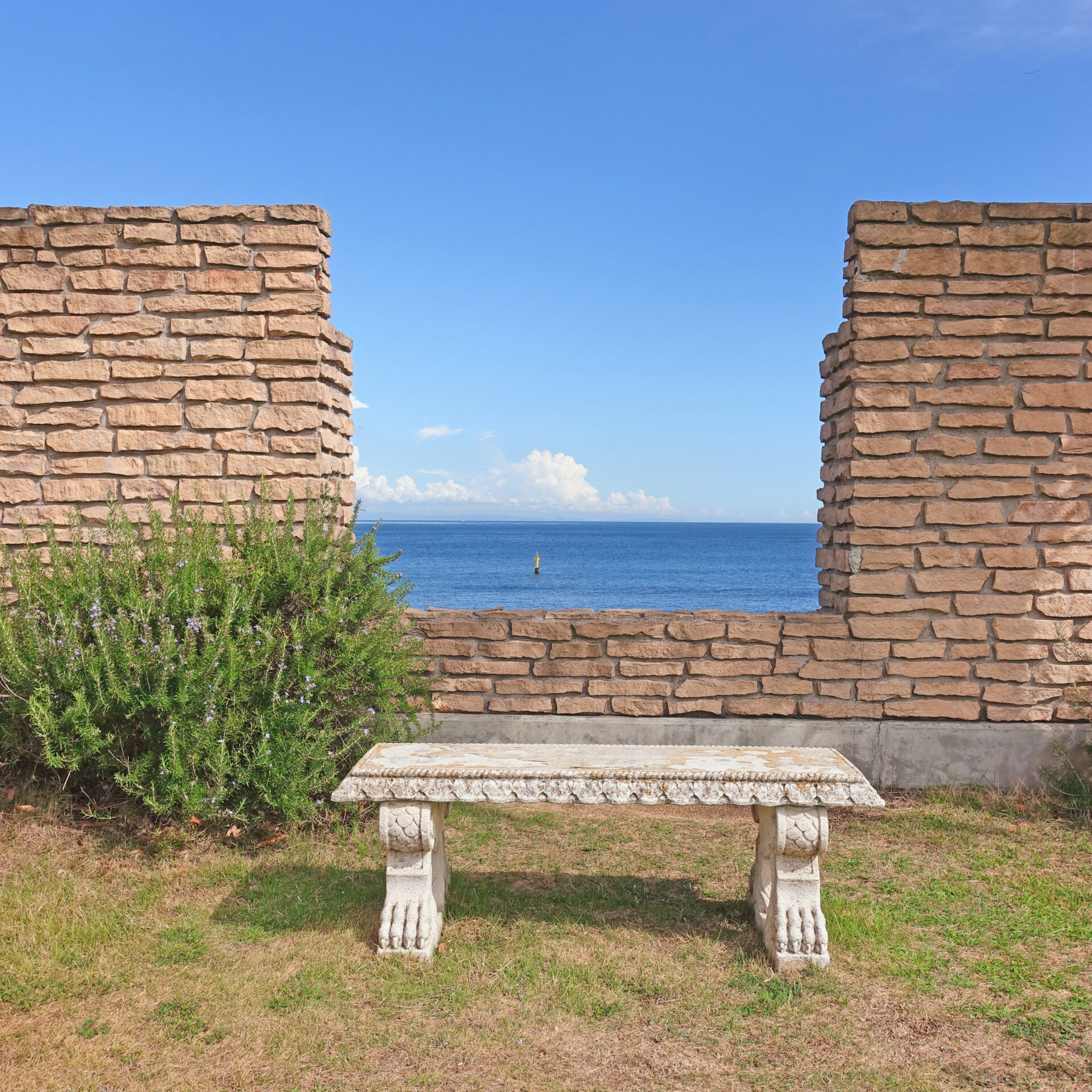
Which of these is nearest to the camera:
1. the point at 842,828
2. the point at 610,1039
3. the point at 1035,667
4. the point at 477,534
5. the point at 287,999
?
the point at 610,1039

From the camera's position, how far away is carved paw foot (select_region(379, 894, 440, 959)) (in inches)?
136

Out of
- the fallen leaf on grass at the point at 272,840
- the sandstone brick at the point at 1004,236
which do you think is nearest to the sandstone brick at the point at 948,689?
the sandstone brick at the point at 1004,236

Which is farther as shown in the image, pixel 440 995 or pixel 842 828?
pixel 842 828

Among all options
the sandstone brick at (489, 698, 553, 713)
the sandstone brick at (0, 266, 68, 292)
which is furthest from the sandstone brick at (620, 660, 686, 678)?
the sandstone brick at (0, 266, 68, 292)

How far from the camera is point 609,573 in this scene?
6788cm

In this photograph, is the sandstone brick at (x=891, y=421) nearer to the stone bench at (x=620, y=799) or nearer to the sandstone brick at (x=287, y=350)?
the stone bench at (x=620, y=799)

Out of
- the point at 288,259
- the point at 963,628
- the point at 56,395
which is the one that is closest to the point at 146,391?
the point at 56,395

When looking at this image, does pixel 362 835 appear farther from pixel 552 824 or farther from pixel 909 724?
pixel 909 724

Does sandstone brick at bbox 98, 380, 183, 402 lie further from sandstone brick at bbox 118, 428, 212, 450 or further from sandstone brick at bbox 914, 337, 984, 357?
sandstone brick at bbox 914, 337, 984, 357

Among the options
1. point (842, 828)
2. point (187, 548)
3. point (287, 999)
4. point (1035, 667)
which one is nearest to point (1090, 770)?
point (1035, 667)

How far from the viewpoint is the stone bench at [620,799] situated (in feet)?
11.2

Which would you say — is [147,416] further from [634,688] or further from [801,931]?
[801,931]

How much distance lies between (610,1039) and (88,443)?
4360 millimetres

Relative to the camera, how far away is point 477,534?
139 m
